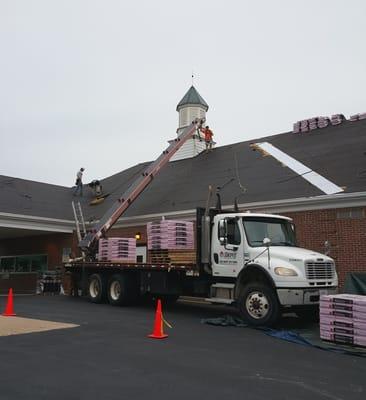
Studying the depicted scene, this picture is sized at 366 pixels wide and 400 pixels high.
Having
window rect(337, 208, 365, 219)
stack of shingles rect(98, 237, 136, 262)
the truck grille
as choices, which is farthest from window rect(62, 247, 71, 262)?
the truck grille

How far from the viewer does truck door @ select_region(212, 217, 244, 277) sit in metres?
12.8

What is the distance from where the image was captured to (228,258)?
1306 cm

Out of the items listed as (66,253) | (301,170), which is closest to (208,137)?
(301,170)

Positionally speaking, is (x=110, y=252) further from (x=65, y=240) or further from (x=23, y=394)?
(x=23, y=394)

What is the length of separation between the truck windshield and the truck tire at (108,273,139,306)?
559cm

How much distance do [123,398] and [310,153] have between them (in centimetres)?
1614

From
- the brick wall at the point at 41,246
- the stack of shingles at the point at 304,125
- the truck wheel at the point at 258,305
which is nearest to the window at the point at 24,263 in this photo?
the brick wall at the point at 41,246

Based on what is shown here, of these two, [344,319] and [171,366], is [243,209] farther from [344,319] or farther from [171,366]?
[171,366]

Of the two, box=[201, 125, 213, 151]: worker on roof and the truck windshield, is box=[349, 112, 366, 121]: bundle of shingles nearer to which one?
box=[201, 125, 213, 151]: worker on roof

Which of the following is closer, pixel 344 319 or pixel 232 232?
pixel 344 319

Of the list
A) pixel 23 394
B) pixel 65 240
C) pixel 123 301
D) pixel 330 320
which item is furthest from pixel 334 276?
pixel 65 240

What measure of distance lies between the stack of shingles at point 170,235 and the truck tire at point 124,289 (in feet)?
5.77

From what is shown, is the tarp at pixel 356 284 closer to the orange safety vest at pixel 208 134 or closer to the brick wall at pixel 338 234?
the brick wall at pixel 338 234

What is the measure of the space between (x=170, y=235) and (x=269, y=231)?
3.60 meters
